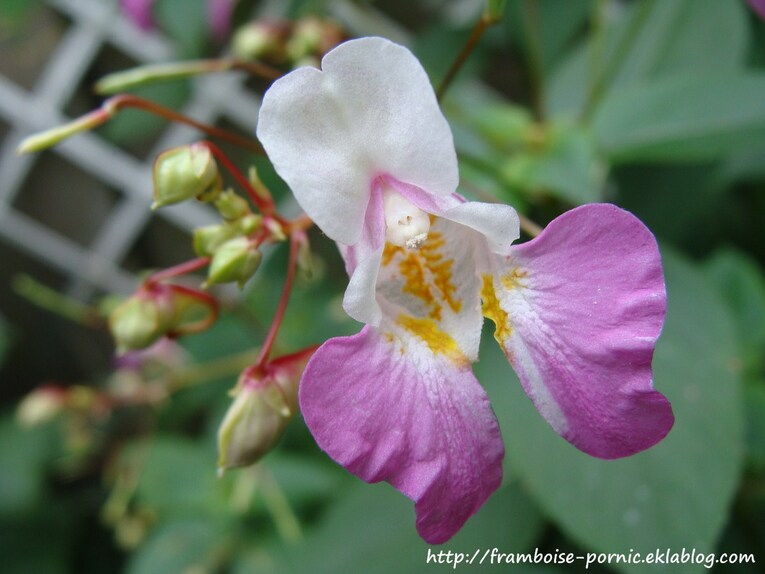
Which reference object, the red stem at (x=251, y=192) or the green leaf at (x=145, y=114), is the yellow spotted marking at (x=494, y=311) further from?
the green leaf at (x=145, y=114)

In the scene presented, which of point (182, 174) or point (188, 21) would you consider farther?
point (188, 21)

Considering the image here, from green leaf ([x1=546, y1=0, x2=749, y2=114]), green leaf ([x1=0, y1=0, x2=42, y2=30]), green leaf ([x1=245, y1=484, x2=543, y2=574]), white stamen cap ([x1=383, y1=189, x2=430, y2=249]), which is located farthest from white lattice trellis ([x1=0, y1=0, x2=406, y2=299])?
white stamen cap ([x1=383, y1=189, x2=430, y2=249])

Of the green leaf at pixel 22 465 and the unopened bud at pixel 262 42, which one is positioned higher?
the unopened bud at pixel 262 42

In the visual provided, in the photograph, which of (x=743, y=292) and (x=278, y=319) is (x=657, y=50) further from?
(x=278, y=319)

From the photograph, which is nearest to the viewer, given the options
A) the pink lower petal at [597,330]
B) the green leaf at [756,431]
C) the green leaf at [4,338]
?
the pink lower petal at [597,330]

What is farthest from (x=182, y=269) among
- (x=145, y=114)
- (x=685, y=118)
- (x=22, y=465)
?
(x=22, y=465)

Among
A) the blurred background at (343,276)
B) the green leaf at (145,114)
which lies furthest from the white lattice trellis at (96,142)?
the green leaf at (145,114)
